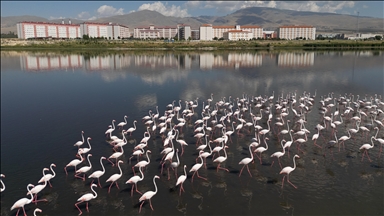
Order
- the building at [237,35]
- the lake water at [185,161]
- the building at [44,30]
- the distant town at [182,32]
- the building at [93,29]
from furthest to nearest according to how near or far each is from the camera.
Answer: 1. the building at [93,29]
2. the distant town at [182,32]
3. the building at [237,35]
4. the building at [44,30]
5. the lake water at [185,161]

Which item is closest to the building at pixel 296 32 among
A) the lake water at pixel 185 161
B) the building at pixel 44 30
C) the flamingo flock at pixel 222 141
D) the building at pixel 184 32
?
the building at pixel 184 32

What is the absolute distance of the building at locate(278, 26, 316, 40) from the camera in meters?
185

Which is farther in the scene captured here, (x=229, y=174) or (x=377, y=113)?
(x=377, y=113)

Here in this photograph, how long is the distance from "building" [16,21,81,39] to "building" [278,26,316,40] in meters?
130

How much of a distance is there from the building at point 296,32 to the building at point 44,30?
130211mm

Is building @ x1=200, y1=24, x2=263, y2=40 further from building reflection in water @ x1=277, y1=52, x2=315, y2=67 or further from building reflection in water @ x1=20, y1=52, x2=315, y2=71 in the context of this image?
building reflection in water @ x1=20, y1=52, x2=315, y2=71

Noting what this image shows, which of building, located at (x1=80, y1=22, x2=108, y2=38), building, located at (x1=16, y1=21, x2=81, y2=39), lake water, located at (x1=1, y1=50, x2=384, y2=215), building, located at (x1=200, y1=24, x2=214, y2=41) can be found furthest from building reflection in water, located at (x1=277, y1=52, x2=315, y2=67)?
building, located at (x1=80, y1=22, x2=108, y2=38)

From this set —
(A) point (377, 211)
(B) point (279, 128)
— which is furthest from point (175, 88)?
(A) point (377, 211)

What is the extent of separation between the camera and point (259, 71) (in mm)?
41656

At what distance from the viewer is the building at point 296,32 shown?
185 meters

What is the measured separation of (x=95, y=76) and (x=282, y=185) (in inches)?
1389

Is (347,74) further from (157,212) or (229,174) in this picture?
(157,212)

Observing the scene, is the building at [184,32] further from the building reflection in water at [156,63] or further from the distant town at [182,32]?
the building reflection in water at [156,63]

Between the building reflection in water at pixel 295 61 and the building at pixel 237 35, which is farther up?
the building at pixel 237 35
